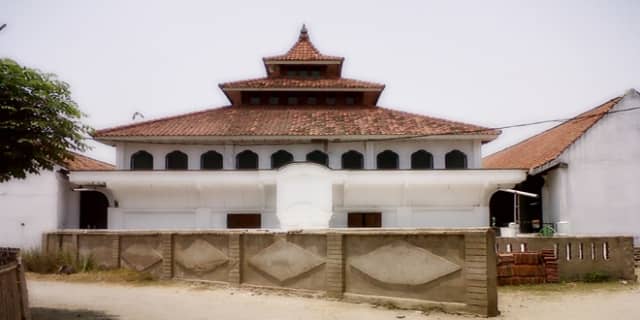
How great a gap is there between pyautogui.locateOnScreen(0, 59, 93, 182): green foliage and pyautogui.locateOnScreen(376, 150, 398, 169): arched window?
17.8m

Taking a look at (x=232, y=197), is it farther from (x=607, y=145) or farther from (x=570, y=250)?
(x=607, y=145)

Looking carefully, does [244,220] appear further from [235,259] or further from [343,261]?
[343,261]

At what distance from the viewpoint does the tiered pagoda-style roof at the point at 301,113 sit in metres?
27.5

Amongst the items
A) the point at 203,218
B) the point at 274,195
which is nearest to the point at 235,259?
the point at 274,195

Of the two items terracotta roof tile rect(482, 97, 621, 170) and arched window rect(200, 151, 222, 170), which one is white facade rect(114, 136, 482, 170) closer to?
arched window rect(200, 151, 222, 170)

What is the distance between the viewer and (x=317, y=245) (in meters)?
15.6

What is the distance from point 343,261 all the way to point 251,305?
8.32 feet

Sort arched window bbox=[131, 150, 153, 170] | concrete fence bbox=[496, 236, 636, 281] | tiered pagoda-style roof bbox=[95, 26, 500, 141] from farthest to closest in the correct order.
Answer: arched window bbox=[131, 150, 153, 170] < tiered pagoda-style roof bbox=[95, 26, 500, 141] < concrete fence bbox=[496, 236, 636, 281]

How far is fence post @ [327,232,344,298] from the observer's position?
49.0 ft

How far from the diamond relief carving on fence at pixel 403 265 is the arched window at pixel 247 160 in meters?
14.4

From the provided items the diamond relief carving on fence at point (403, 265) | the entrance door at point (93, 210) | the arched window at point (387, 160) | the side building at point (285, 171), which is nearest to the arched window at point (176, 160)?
the side building at point (285, 171)

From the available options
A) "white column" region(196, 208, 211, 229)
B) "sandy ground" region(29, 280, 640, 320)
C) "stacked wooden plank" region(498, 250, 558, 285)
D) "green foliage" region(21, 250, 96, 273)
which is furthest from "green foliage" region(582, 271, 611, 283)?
"green foliage" region(21, 250, 96, 273)

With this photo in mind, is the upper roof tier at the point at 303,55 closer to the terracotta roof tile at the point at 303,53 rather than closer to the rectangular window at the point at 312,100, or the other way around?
the terracotta roof tile at the point at 303,53

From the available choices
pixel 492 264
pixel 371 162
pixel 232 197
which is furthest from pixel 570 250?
pixel 232 197
